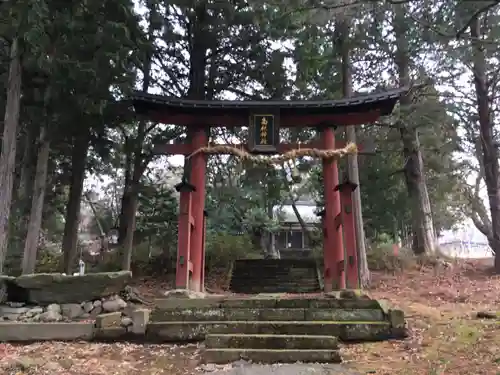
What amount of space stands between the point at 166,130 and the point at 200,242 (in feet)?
18.9

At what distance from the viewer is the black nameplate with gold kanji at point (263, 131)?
34.4ft

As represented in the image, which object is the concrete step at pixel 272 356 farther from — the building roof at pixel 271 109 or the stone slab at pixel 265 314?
the building roof at pixel 271 109

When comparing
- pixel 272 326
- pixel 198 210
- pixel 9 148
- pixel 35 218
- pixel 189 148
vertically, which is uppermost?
pixel 189 148

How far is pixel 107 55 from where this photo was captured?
1065 cm

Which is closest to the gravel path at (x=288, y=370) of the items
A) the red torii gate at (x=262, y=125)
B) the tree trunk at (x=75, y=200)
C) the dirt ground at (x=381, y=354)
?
the dirt ground at (x=381, y=354)

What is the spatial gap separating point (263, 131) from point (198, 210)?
7.99 feet

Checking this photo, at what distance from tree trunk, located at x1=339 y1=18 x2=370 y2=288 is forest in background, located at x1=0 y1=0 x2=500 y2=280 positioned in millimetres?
68

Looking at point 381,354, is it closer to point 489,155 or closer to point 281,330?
point 281,330

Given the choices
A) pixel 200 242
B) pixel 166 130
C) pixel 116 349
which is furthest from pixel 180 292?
pixel 166 130

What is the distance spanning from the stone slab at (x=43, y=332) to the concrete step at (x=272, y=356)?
2.44 metres

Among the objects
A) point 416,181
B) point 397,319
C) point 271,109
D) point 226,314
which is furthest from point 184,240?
point 416,181

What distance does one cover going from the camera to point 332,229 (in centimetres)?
1036

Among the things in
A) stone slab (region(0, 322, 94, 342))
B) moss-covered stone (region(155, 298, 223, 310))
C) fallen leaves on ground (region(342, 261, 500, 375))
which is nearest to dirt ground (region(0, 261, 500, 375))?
fallen leaves on ground (region(342, 261, 500, 375))

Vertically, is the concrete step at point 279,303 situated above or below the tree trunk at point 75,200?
below
